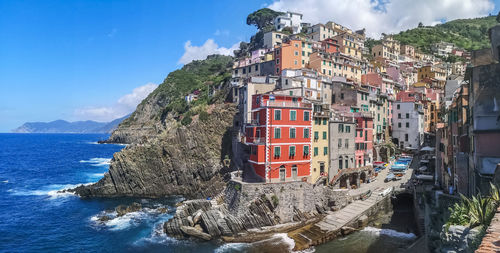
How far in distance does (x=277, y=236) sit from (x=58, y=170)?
261 feet

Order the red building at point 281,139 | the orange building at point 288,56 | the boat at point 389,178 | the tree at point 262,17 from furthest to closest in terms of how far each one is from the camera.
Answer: the tree at point 262,17 → the orange building at point 288,56 → the boat at point 389,178 → the red building at point 281,139

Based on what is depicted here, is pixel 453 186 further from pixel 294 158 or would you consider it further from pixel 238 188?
pixel 238 188

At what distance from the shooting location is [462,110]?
2855 cm

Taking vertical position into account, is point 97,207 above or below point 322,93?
below

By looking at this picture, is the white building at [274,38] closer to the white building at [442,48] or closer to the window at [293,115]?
the window at [293,115]

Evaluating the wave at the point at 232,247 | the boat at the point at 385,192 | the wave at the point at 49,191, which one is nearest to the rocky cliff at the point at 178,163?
the wave at the point at 49,191

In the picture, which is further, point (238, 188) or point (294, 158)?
point (294, 158)

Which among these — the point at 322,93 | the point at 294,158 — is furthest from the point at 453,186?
the point at 322,93

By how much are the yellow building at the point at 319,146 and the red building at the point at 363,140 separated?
786 cm

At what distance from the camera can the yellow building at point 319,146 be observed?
44.6m

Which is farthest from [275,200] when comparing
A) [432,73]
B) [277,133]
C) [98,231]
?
[432,73]

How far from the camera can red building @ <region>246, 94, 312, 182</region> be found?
39.7 meters

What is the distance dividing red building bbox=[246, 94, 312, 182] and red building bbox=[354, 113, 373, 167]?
13127mm

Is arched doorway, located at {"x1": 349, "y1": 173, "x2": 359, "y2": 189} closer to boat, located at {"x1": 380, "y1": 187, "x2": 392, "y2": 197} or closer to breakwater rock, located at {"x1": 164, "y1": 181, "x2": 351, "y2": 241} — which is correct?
boat, located at {"x1": 380, "y1": 187, "x2": 392, "y2": 197}
